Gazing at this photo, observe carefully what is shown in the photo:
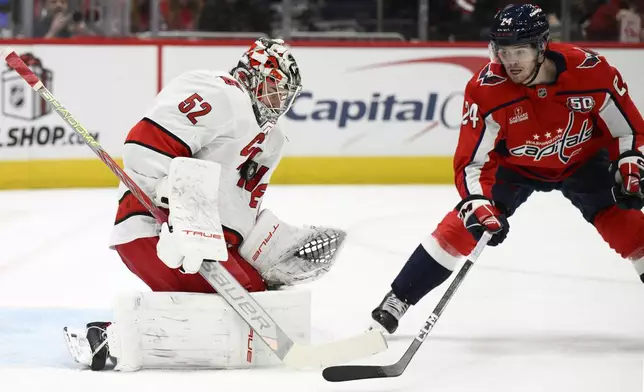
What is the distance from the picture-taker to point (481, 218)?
290 centimetres

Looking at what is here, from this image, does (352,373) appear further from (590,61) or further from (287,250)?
(590,61)

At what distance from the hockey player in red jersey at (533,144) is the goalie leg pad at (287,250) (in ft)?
0.79

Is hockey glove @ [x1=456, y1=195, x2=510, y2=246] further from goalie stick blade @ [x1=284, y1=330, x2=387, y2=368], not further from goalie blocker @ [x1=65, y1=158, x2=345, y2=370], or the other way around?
goalie blocker @ [x1=65, y1=158, x2=345, y2=370]

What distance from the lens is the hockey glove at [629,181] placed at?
296cm

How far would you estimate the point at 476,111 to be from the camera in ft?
9.92

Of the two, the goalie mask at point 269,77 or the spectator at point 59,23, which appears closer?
the goalie mask at point 269,77

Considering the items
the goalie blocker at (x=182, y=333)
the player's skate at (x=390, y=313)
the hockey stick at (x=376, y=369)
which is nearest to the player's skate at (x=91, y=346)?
the goalie blocker at (x=182, y=333)

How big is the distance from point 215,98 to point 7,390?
0.85 m

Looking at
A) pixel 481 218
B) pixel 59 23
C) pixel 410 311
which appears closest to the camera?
pixel 481 218

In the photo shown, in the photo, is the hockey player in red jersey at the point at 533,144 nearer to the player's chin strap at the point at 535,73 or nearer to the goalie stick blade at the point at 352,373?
the player's chin strap at the point at 535,73

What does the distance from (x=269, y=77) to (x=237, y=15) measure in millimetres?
4328

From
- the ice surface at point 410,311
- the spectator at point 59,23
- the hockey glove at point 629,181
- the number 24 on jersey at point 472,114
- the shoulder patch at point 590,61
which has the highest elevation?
the shoulder patch at point 590,61

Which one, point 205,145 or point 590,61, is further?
point 590,61

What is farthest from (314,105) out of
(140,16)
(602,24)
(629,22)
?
(629,22)
